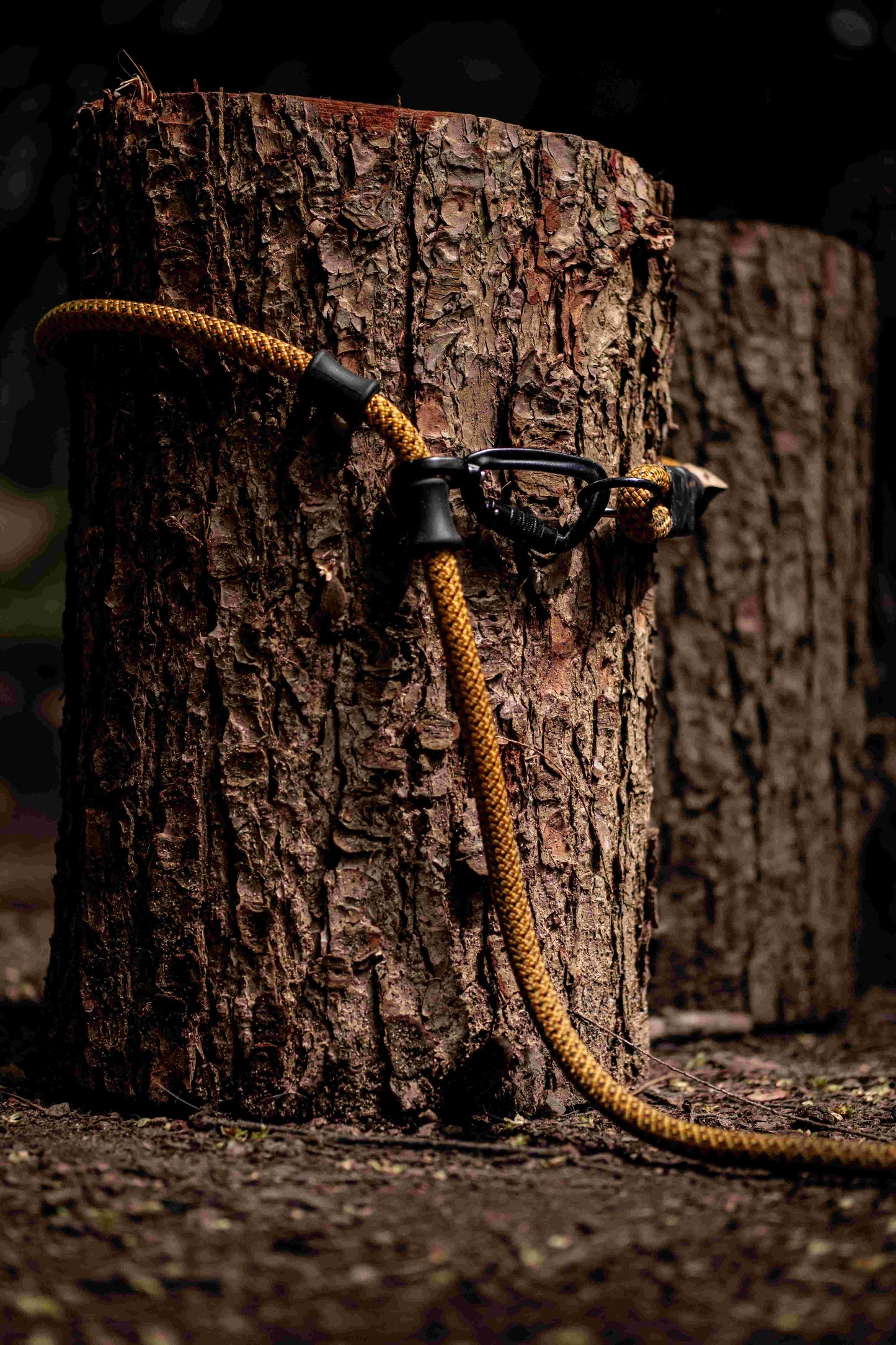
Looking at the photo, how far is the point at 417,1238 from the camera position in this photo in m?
1.10

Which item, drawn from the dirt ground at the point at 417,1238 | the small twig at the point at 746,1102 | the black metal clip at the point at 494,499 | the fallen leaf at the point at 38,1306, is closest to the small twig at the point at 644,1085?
the small twig at the point at 746,1102

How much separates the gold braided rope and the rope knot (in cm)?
29

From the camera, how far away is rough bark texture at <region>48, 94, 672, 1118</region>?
1.46m

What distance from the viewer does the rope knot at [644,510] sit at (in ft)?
5.11

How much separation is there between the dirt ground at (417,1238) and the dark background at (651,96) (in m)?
1.35

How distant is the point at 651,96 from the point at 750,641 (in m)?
1.33

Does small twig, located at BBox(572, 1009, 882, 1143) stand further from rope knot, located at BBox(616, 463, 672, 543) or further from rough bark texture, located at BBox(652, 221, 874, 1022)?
rough bark texture, located at BBox(652, 221, 874, 1022)

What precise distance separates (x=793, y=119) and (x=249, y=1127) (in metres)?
3.07

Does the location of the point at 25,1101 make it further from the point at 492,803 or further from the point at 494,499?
the point at 494,499

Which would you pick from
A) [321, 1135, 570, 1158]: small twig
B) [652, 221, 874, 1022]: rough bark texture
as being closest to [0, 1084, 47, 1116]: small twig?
[321, 1135, 570, 1158]: small twig

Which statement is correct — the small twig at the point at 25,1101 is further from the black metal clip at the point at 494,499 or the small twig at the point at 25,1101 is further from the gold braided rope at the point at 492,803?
the black metal clip at the point at 494,499

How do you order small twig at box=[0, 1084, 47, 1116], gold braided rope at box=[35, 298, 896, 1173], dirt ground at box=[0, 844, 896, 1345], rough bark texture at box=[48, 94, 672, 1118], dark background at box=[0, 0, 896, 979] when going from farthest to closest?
dark background at box=[0, 0, 896, 979] → small twig at box=[0, 1084, 47, 1116] → rough bark texture at box=[48, 94, 672, 1118] → gold braided rope at box=[35, 298, 896, 1173] → dirt ground at box=[0, 844, 896, 1345]

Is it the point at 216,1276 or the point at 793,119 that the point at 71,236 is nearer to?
the point at 216,1276

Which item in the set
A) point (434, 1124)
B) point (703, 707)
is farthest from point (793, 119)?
point (434, 1124)
